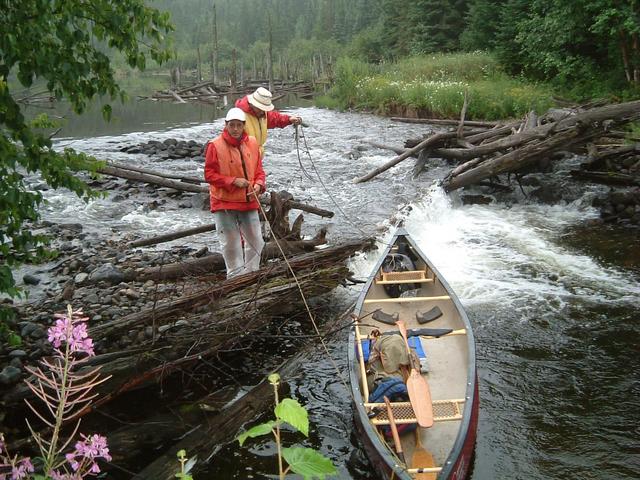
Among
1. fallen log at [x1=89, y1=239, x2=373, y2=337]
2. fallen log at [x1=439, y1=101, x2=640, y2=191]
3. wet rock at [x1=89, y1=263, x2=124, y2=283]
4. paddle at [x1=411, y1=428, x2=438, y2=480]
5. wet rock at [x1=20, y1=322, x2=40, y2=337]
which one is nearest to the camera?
paddle at [x1=411, y1=428, x2=438, y2=480]

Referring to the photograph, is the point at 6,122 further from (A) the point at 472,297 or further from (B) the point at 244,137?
(A) the point at 472,297

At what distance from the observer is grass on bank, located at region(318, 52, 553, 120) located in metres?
20.1

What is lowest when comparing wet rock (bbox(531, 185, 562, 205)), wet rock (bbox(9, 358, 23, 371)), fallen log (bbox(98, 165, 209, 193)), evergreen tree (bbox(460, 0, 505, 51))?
wet rock (bbox(531, 185, 562, 205))

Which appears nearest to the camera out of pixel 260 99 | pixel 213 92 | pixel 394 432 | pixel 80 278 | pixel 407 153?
pixel 394 432

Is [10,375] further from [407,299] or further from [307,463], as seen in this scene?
[407,299]

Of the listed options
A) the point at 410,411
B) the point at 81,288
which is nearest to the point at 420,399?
the point at 410,411

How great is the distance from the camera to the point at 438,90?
2270cm

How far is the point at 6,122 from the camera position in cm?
310

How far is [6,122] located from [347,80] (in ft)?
96.0

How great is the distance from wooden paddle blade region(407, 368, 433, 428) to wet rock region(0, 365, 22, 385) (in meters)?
3.45

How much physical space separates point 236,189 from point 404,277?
8.59 feet

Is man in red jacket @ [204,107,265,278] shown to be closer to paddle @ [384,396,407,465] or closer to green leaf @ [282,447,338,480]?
paddle @ [384,396,407,465]

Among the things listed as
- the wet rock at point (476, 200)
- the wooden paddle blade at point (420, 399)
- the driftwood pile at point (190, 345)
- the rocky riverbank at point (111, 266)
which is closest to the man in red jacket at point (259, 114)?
the driftwood pile at point (190, 345)

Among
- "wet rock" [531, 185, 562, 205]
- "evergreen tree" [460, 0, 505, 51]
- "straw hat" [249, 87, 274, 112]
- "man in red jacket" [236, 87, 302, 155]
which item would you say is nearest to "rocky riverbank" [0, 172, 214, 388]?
"man in red jacket" [236, 87, 302, 155]
